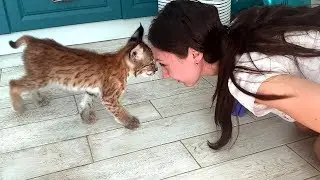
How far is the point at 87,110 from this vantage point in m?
1.60

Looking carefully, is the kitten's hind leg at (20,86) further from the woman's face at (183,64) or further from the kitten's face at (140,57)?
the woman's face at (183,64)

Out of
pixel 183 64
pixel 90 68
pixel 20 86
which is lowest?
pixel 20 86

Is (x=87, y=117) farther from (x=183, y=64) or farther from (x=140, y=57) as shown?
(x=183, y=64)

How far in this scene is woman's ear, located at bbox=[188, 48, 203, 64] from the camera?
0.97 meters

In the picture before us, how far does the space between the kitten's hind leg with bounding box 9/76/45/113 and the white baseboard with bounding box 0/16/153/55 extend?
78cm

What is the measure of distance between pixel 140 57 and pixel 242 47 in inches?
25.1

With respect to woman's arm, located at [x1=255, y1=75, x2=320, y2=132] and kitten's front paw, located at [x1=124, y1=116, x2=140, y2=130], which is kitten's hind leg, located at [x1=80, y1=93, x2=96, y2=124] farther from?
woman's arm, located at [x1=255, y1=75, x2=320, y2=132]

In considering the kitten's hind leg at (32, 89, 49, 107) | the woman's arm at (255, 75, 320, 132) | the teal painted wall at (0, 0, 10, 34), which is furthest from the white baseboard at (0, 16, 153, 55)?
the woman's arm at (255, 75, 320, 132)

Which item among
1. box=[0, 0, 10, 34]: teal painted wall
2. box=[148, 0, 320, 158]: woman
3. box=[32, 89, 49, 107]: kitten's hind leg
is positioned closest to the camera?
box=[148, 0, 320, 158]: woman

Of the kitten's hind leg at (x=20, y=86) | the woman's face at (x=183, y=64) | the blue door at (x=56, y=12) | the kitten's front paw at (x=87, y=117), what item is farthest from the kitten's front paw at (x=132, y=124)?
the blue door at (x=56, y=12)

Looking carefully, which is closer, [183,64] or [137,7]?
[183,64]

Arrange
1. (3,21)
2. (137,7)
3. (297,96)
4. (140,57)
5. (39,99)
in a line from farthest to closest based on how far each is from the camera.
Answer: (137,7), (3,21), (39,99), (140,57), (297,96)

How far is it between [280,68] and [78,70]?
911mm

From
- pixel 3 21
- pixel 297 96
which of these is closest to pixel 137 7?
pixel 3 21
